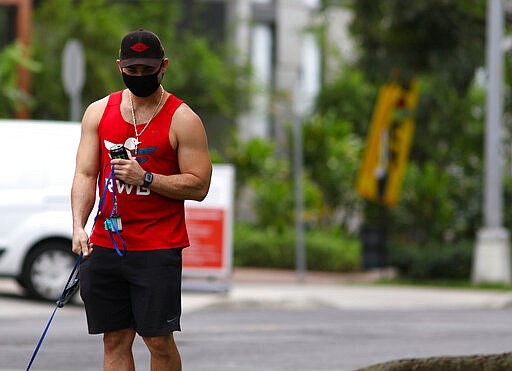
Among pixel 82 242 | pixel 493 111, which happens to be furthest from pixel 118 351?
pixel 493 111

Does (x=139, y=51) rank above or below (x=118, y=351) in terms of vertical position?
above

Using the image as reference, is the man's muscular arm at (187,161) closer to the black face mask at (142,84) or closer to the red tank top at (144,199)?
the red tank top at (144,199)

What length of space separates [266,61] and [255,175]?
827 cm

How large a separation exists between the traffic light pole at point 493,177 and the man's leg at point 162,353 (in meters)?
16.9

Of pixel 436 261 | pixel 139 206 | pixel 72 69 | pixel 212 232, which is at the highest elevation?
pixel 72 69

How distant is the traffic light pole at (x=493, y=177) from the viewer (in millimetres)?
22250

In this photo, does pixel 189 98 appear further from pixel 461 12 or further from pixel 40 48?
pixel 461 12

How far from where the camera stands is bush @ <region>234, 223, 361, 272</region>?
27.2 m

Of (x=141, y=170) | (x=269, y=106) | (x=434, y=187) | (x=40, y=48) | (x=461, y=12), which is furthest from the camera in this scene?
(x=269, y=106)

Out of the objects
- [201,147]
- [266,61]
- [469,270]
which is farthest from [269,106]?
[201,147]

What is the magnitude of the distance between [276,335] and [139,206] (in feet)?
21.8

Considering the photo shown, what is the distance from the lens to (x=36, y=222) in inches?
623

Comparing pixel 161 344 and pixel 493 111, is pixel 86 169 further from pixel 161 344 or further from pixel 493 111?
pixel 493 111

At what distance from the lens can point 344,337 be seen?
40.2 feet
